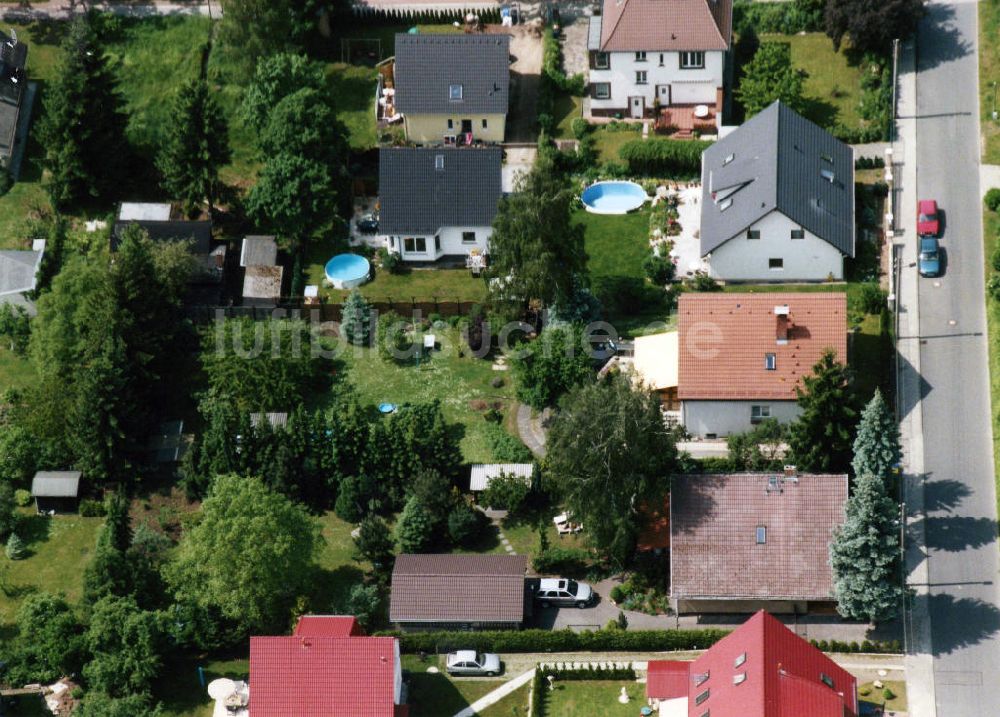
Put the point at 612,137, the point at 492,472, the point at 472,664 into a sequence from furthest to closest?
the point at 612,137, the point at 492,472, the point at 472,664

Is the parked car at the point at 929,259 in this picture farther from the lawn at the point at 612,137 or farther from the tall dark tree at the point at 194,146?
the tall dark tree at the point at 194,146

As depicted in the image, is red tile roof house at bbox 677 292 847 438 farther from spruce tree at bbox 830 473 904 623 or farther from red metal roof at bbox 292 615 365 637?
red metal roof at bbox 292 615 365 637

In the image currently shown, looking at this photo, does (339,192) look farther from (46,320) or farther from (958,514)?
(958,514)

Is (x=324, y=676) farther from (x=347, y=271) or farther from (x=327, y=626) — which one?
(x=347, y=271)

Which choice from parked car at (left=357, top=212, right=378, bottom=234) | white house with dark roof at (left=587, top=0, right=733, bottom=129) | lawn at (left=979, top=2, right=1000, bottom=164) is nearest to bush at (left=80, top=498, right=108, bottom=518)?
parked car at (left=357, top=212, right=378, bottom=234)

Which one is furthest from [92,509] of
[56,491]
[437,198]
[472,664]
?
[437,198]

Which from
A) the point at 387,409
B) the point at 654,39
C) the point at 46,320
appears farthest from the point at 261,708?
the point at 654,39
